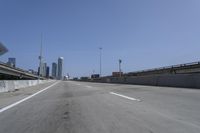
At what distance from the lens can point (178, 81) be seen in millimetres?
34750

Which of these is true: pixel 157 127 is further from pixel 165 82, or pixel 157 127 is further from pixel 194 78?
pixel 165 82

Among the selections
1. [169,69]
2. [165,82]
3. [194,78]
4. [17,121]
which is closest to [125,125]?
[17,121]

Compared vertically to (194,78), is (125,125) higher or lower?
lower

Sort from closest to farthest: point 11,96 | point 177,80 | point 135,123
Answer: point 135,123
point 11,96
point 177,80

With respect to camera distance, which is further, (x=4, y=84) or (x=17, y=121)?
(x=4, y=84)

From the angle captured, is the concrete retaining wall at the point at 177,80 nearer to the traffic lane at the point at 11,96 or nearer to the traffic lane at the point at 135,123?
the traffic lane at the point at 11,96

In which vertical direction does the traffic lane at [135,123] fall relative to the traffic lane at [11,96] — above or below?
below

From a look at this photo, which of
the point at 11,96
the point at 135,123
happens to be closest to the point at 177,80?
the point at 11,96

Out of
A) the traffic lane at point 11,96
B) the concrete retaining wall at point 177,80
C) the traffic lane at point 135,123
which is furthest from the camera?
the concrete retaining wall at point 177,80

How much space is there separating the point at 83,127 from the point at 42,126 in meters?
1.18

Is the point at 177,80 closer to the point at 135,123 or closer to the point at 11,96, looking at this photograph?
the point at 11,96

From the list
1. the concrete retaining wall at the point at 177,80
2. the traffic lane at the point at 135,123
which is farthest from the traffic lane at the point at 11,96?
the concrete retaining wall at the point at 177,80

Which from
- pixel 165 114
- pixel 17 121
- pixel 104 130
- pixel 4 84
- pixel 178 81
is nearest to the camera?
pixel 104 130

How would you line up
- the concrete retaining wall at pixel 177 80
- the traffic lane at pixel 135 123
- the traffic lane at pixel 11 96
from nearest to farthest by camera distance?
1. the traffic lane at pixel 135 123
2. the traffic lane at pixel 11 96
3. the concrete retaining wall at pixel 177 80
